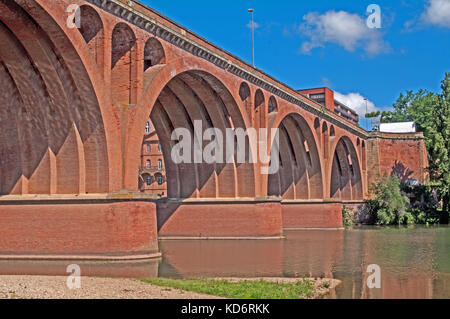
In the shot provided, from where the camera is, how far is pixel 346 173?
68875 millimetres

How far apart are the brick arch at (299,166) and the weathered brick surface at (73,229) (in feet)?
95.9

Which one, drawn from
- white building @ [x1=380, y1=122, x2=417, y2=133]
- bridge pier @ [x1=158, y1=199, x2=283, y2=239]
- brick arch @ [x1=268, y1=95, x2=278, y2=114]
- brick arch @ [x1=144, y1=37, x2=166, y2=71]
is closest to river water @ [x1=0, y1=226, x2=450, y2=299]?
bridge pier @ [x1=158, y1=199, x2=283, y2=239]

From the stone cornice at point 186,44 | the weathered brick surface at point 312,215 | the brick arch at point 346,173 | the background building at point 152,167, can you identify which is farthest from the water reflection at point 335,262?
the background building at point 152,167

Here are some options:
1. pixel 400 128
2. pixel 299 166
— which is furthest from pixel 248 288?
pixel 400 128

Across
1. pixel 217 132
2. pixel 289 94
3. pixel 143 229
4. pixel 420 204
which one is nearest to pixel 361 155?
pixel 420 204

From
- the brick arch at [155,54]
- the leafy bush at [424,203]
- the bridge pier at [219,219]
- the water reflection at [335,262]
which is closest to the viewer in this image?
the water reflection at [335,262]

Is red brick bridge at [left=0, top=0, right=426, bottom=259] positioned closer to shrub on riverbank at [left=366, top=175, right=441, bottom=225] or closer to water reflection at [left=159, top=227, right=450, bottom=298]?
water reflection at [left=159, top=227, right=450, bottom=298]

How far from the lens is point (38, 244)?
2450 centimetres

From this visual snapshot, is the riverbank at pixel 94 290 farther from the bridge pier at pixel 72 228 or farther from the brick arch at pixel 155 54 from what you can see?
the brick arch at pixel 155 54

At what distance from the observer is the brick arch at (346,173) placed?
6719 centimetres

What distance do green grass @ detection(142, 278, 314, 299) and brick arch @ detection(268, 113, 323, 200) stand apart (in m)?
34.6

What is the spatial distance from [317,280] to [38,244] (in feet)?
42.8

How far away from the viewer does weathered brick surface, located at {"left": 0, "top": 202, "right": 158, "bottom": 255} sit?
952 inches
